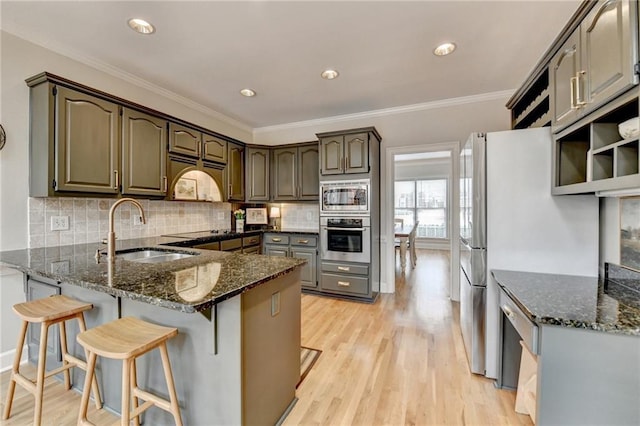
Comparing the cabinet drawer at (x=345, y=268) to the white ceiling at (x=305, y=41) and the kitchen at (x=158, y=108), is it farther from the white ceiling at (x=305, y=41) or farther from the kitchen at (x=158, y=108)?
the white ceiling at (x=305, y=41)

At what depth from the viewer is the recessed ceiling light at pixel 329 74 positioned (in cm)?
283

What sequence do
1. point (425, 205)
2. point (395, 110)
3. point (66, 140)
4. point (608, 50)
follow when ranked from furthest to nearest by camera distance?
point (425, 205) < point (395, 110) < point (66, 140) < point (608, 50)

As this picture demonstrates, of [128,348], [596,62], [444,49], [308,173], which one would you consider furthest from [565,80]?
[308,173]

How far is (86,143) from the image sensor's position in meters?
2.27

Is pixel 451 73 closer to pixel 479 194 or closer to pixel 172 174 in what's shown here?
pixel 479 194

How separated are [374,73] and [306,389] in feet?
9.87

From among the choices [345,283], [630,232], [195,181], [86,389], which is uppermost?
[195,181]

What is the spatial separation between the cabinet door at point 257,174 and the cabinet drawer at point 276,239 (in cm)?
62

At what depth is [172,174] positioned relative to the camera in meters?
3.03

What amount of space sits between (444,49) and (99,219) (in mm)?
3702

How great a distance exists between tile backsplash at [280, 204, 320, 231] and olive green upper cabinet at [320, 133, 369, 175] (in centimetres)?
89

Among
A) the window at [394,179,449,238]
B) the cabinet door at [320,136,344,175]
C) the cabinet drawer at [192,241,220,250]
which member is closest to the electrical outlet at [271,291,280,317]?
the cabinet drawer at [192,241,220,250]

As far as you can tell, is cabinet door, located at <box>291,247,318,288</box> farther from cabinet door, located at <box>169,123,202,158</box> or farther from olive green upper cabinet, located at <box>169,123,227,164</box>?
cabinet door, located at <box>169,123,202,158</box>

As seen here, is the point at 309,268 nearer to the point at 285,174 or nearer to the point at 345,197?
the point at 345,197
